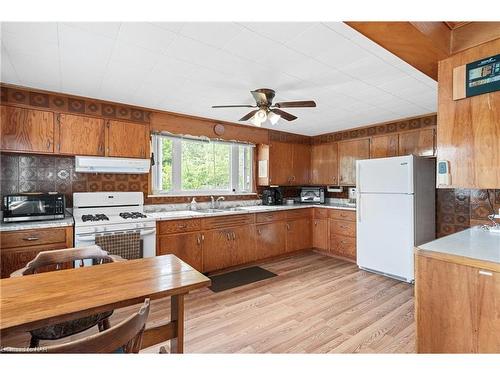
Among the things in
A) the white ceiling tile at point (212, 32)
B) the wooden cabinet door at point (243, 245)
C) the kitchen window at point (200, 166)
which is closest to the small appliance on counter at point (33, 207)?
the kitchen window at point (200, 166)

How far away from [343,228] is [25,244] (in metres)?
3.94

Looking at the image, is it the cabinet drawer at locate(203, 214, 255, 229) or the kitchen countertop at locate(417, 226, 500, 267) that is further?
the cabinet drawer at locate(203, 214, 255, 229)

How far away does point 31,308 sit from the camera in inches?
38.4

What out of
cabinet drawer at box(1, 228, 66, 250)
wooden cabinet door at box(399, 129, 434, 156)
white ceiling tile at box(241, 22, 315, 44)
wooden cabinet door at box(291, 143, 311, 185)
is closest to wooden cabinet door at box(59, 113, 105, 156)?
cabinet drawer at box(1, 228, 66, 250)

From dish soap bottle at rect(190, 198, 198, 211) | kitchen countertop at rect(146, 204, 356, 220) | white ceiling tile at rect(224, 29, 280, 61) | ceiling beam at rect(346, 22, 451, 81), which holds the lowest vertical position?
kitchen countertop at rect(146, 204, 356, 220)

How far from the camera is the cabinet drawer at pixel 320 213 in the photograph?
442 cm

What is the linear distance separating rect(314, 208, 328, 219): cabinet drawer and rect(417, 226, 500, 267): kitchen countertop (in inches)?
93.2

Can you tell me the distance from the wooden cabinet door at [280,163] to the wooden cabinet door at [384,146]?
1.37 metres

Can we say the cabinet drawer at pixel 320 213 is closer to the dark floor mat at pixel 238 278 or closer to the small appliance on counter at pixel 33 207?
the dark floor mat at pixel 238 278

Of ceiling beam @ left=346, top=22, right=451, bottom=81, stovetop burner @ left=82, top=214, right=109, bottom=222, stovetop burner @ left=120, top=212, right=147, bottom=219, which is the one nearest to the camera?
ceiling beam @ left=346, top=22, right=451, bottom=81

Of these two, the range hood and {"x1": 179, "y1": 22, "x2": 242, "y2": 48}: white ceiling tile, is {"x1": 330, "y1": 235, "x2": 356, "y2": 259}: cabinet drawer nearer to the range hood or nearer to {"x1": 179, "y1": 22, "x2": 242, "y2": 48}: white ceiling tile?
the range hood

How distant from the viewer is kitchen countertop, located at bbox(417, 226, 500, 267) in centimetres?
148
